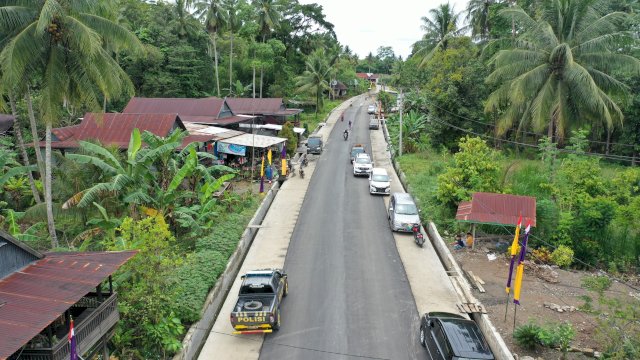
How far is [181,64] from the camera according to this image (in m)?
57.5

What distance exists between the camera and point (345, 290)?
18.5 meters

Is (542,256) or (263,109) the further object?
(263,109)

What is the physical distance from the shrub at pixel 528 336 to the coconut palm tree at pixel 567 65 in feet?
59.4

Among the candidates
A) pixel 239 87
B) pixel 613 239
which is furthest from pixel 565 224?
pixel 239 87

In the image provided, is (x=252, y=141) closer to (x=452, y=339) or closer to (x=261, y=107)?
(x=261, y=107)

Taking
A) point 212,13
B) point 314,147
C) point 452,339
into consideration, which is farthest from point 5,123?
point 452,339

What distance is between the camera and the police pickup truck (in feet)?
48.6

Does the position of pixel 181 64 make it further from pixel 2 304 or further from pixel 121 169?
pixel 2 304

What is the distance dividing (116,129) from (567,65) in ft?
96.8

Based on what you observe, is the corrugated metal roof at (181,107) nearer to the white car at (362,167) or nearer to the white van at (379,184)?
the white car at (362,167)

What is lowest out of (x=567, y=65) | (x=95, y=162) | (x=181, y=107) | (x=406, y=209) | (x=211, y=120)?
(x=406, y=209)

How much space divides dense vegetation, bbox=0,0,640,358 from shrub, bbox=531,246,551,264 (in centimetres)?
86

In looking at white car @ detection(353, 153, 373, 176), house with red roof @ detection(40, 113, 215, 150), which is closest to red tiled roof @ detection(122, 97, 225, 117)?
house with red roof @ detection(40, 113, 215, 150)

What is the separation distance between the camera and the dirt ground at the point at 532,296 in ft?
49.4
